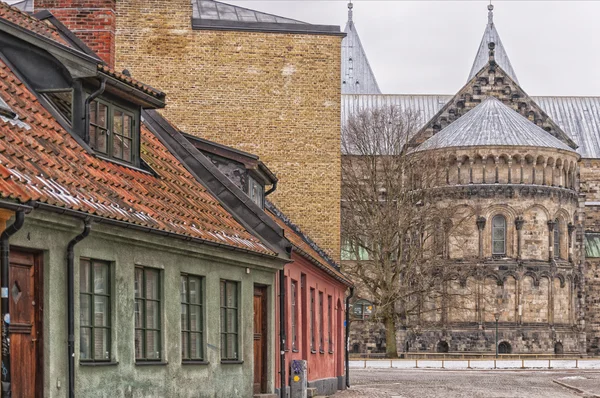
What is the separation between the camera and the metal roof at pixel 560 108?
320 ft

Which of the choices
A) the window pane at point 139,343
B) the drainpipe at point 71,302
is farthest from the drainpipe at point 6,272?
the window pane at point 139,343

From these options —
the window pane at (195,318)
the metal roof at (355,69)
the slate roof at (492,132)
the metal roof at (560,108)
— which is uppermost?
the metal roof at (355,69)

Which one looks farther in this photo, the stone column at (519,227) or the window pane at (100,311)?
the stone column at (519,227)

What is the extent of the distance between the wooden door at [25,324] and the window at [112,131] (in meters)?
3.65

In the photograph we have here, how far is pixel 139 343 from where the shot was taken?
1669 cm

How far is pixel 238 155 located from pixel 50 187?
33.3 ft

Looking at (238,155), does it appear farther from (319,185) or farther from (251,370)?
(319,185)

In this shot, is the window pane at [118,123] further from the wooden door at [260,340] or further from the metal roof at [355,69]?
the metal roof at [355,69]

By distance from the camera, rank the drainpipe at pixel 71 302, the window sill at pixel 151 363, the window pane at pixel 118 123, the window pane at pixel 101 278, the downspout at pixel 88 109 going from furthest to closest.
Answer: the window pane at pixel 118 123
the downspout at pixel 88 109
the window sill at pixel 151 363
the window pane at pixel 101 278
the drainpipe at pixel 71 302

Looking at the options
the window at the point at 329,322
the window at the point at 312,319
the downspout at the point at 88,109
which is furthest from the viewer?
the window at the point at 329,322

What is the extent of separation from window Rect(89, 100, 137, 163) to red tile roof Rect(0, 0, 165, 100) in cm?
43

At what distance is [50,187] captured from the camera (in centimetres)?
1386

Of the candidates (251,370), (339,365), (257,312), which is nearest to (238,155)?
(257,312)

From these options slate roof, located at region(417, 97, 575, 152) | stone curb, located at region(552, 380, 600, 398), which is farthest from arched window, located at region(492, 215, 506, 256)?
stone curb, located at region(552, 380, 600, 398)
